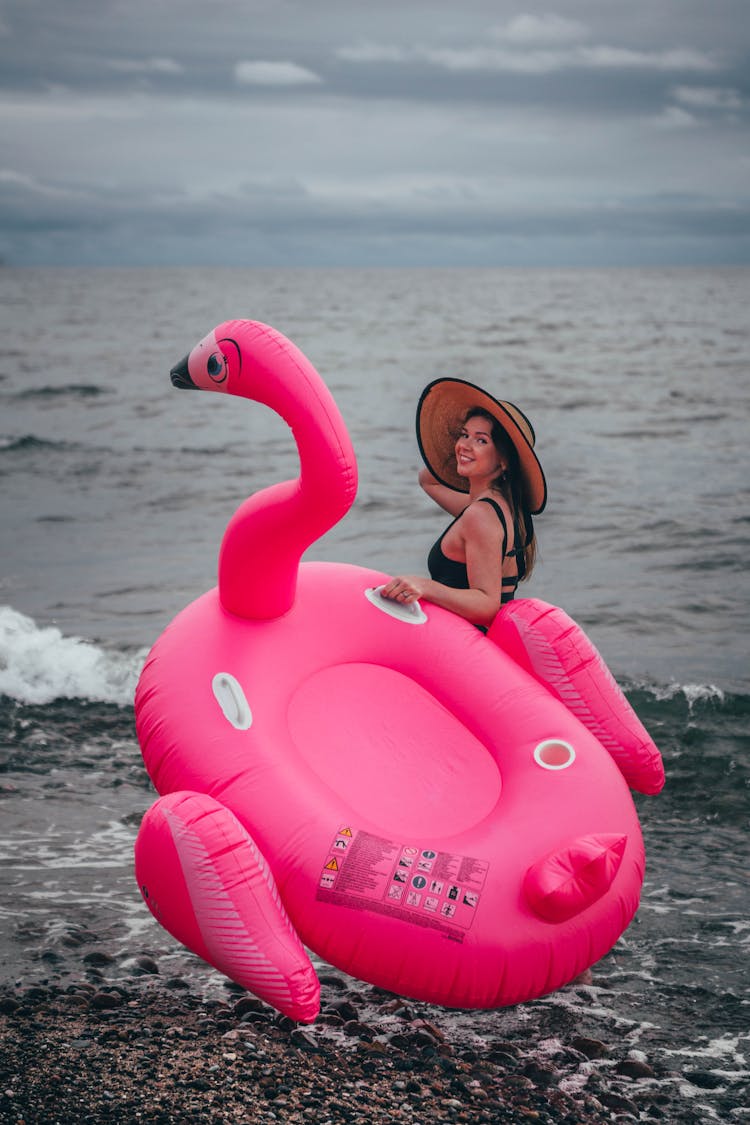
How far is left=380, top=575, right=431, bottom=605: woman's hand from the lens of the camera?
4.08m

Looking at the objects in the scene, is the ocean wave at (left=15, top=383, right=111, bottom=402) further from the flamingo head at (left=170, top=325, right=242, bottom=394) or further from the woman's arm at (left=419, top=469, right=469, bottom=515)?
the flamingo head at (left=170, top=325, right=242, bottom=394)

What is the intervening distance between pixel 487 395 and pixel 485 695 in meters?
1.04

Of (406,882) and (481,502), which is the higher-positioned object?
(481,502)

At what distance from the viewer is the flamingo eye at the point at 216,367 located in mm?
3875

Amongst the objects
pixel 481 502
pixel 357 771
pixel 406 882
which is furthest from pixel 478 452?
pixel 406 882

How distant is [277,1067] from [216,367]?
7.17 ft

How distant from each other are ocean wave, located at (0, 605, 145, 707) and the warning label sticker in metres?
3.75

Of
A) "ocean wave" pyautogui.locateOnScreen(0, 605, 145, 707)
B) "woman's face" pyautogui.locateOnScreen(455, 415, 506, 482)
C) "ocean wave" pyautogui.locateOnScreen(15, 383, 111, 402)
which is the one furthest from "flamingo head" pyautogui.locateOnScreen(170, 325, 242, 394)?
"ocean wave" pyautogui.locateOnScreen(15, 383, 111, 402)

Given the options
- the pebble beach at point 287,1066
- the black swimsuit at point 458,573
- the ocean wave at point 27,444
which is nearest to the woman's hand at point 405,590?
the black swimsuit at point 458,573

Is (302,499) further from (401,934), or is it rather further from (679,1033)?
(679,1033)

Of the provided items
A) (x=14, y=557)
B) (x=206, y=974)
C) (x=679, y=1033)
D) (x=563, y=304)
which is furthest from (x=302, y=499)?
(x=563, y=304)

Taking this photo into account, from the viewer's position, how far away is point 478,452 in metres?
4.14

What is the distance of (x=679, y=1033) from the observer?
378cm

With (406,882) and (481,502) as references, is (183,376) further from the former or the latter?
(406,882)
